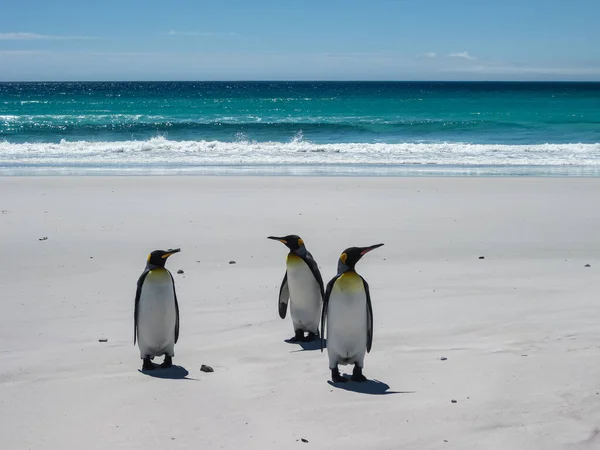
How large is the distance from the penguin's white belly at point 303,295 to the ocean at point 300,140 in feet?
35.4

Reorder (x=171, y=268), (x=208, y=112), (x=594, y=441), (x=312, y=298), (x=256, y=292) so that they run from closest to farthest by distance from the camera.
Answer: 1. (x=594, y=441)
2. (x=312, y=298)
3. (x=256, y=292)
4. (x=171, y=268)
5. (x=208, y=112)

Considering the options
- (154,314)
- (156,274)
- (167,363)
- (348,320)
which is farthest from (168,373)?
(348,320)

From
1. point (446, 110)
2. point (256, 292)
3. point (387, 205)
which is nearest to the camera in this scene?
point (256, 292)

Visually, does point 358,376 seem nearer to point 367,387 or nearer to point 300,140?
point 367,387

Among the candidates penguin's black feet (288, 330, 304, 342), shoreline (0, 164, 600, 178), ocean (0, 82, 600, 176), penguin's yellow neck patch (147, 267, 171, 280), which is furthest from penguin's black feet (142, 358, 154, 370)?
ocean (0, 82, 600, 176)

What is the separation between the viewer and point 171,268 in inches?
290

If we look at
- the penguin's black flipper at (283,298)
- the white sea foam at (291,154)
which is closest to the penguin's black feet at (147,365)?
the penguin's black flipper at (283,298)

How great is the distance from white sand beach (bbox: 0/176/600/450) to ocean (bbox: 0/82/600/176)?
21.7ft

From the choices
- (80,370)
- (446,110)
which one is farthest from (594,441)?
(446,110)

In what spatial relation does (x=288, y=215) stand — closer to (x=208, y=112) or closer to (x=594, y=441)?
(x=594, y=441)

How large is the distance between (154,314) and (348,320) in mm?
1169

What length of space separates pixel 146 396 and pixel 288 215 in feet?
20.2

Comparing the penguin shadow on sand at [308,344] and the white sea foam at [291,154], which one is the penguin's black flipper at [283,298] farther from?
the white sea foam at [291,154]

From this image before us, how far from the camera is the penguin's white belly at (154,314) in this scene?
15.2ft
